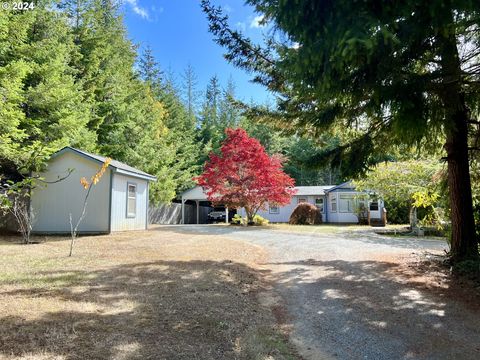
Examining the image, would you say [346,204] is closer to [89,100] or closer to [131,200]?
[131,200]

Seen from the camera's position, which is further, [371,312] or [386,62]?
[371,312]

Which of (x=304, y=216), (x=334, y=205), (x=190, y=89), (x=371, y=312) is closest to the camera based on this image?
(x=371, y=312)

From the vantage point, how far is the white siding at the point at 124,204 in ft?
45.1

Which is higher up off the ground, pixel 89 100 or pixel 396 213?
pixel 89 100

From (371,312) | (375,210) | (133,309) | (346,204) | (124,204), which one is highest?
(346,204)

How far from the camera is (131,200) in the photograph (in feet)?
49.4

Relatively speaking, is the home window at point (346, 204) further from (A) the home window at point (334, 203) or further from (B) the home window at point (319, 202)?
(B) the home window at point (319, 202)

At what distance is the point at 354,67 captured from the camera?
12.8 feet

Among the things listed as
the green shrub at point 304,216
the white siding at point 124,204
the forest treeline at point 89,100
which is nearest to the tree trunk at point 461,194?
the forest treeline at point 89,100

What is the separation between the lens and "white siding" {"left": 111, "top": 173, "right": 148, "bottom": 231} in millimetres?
13742

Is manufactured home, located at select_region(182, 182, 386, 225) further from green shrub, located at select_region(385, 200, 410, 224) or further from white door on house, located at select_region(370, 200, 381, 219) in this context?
green shrub, located at select_region(385, 200, 410, 224)

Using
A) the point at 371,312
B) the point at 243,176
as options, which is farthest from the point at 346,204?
the point at 371,312

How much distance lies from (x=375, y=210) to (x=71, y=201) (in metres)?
20.3

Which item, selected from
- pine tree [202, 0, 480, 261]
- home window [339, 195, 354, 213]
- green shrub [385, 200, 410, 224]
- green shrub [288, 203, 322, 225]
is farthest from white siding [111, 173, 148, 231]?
green shrub [385, 200, 410, 224]
